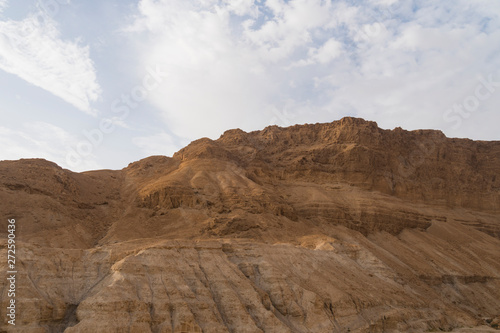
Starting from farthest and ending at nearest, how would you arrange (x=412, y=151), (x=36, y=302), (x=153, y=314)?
(x=412, y=151) → (x=153, y=314) → (x=36, y=302)

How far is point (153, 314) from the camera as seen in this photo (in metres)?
23.6

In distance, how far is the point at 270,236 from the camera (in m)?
42.4

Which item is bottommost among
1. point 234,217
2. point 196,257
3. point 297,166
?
point 196,257

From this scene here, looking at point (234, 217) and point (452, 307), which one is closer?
point (452, 307)

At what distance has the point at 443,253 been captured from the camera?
5094cm

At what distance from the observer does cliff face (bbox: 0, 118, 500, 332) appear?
24891mm

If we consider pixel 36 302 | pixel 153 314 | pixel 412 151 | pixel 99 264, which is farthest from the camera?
pixel 412 151

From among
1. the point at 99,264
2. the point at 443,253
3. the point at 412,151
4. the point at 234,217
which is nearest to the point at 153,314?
the point at 99,264

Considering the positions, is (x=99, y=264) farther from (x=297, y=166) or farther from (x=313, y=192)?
(x=297, y=166)

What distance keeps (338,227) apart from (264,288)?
21.8 meters

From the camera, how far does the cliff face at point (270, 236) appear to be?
81.7 feet

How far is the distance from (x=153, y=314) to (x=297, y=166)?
132 feet

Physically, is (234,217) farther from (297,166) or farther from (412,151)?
(412,151)

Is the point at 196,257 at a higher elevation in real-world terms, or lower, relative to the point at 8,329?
higher
